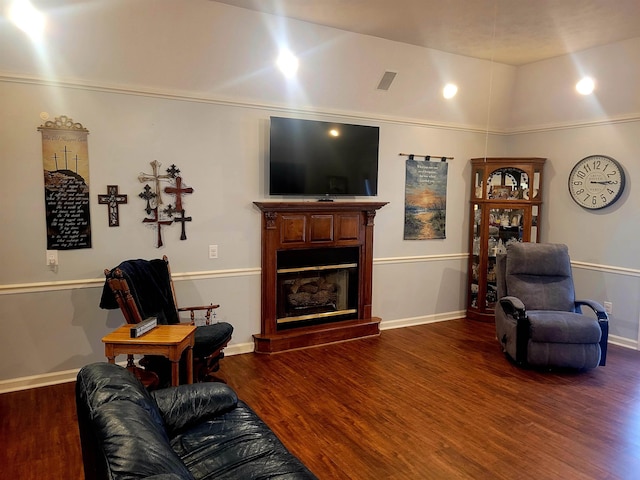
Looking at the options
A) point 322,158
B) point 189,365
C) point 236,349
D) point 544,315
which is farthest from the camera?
point 322,158

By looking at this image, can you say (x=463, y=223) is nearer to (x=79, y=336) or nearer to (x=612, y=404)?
(x=612, y=404)

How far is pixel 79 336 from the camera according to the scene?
12.0ft

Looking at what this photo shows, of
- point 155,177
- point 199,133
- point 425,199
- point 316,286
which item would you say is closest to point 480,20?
point 425,199

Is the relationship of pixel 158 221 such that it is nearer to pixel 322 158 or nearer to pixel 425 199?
pixel 322 158

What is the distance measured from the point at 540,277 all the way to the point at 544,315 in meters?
0.54

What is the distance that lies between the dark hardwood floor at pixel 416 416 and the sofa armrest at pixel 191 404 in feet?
2.17

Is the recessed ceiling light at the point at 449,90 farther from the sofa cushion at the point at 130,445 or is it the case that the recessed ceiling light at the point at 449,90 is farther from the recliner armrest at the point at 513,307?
the sofa cushion at the point at 130,445

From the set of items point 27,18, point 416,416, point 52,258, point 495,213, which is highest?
point 27,18

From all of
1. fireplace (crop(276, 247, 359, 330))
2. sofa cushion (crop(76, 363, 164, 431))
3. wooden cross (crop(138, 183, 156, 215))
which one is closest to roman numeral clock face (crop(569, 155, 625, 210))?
fireplace (crop(276, 247, 359, 330))

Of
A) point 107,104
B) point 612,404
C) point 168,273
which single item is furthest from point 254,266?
point 612,404

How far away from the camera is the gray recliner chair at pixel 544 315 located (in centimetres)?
387

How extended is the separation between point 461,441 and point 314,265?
7.52ft

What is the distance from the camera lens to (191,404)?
7.36ft

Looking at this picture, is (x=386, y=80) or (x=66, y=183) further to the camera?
(x=386, y=80)
